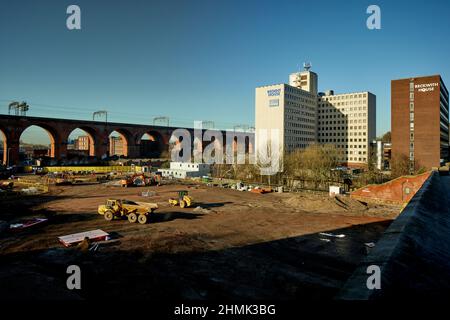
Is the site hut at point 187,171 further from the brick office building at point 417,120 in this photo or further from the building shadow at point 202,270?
the brick office building at point 417,120

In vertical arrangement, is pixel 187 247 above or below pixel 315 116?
below

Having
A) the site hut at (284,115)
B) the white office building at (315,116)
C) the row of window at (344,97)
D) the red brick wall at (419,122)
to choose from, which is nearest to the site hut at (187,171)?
the site hut at (284,115)

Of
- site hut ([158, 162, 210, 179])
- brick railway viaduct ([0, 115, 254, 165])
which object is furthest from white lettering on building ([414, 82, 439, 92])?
brick railway viaduct ([0, 115, 254, 165])

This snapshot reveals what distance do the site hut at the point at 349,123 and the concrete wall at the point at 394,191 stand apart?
66585 millimetres

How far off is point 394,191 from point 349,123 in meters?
74.6

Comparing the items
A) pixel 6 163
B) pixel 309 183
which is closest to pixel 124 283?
pixel 309 183

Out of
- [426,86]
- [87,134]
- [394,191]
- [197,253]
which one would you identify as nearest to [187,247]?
[197,253]

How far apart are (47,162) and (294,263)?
7463cm

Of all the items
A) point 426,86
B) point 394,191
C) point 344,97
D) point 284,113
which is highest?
point 344,97

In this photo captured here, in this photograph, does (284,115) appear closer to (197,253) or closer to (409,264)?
(197,253)

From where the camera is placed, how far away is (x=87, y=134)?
283 feet

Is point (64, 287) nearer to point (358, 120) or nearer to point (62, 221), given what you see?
point (62, 221)

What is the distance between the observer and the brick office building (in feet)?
→ 214

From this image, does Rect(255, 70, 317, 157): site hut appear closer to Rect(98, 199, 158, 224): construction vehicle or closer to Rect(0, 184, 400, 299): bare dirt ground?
Rect(0, 184, 400, 299): bare dirt ground
